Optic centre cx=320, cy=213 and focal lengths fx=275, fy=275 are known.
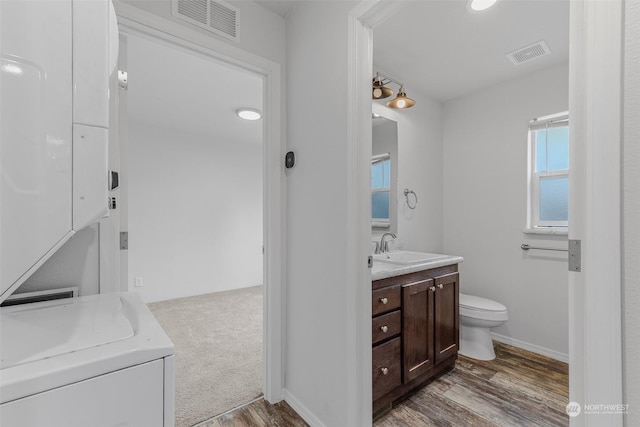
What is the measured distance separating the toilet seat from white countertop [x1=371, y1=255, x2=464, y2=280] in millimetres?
487

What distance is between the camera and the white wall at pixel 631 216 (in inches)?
24.9

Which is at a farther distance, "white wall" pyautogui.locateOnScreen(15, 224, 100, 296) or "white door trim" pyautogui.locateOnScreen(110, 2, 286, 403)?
"white door trim" pyautogui.locateOnScreen(110, 2, 286, 403)

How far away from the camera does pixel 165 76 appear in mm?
2473

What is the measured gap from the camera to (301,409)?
5.36ft

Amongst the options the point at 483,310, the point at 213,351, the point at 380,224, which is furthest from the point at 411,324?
the point at 213,351

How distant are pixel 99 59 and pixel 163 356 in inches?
31.9

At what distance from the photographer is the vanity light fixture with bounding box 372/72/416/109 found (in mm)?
2078

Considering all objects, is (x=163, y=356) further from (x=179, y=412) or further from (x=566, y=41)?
(x=566, y=41)

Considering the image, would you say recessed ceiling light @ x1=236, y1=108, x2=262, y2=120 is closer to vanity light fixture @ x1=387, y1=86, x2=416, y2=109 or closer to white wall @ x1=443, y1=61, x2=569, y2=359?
vanity light fixture @ x1=387, y1=86, x2=416, y2=109

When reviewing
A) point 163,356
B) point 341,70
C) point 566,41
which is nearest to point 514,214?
point 566,41

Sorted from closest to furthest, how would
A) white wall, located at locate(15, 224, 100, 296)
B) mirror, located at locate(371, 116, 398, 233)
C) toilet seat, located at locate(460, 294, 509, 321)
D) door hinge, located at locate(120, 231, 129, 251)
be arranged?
white wall, located at locate(15, 224, 100, 296) < door hinge, located at locate(120, 231, 129, 251) < toilet seat, located at locate(460, 294, 509, 321) < mirror, located at locate(371, 116, 398, 233)

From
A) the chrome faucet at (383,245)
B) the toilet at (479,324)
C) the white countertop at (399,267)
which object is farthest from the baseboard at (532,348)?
the chrome faucet at (383,245)

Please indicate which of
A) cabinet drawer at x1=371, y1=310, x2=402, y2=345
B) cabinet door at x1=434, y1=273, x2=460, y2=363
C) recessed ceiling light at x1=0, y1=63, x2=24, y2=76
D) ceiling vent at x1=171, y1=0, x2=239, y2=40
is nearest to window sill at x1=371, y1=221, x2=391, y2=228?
cabinet door at x1=434, y1=273, x2=460, y2=363

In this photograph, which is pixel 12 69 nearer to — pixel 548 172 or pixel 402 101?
pixel 402 101
